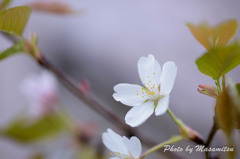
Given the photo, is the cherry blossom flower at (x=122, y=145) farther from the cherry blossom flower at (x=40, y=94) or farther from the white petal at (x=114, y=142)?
the cherry blossom flower at (x=40, y=94)

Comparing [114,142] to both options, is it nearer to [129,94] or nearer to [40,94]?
[129,94]

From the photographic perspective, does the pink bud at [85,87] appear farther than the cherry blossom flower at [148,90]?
Yes

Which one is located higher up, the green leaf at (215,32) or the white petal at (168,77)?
the green leaf at (215,32)

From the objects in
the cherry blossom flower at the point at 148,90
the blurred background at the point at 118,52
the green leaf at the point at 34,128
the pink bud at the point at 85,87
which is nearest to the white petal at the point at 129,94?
the cherry blossom flower at the point at 148,90

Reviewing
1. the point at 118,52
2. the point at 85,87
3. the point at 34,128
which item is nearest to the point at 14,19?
the point at 85,87

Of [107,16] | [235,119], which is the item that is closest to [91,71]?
[107,16]

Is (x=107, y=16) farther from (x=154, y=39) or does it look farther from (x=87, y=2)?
(x=154, y=39)
